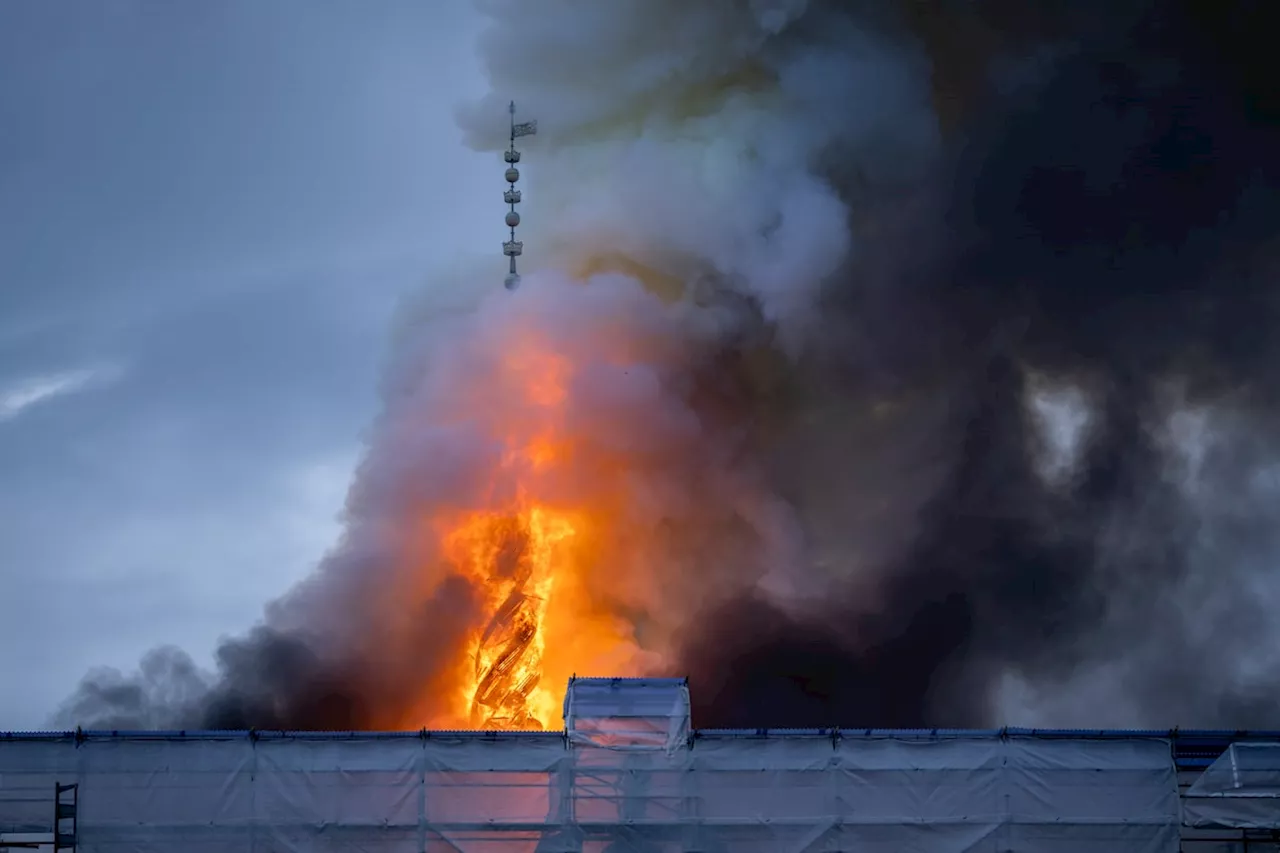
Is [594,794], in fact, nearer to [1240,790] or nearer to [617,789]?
[617,789]

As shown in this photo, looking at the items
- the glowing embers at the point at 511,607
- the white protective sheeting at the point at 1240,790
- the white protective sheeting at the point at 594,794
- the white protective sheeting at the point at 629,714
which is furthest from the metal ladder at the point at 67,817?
the white protective sheeting at the point at 1240,790

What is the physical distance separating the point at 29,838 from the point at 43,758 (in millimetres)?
2468

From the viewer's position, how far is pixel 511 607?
240 feet

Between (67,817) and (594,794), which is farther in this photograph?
(594,794)

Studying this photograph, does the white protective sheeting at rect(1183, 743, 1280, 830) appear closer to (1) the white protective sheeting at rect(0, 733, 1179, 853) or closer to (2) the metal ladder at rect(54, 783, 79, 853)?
(1) the white protective sheeting at rect(0, 733, 1179, 853)

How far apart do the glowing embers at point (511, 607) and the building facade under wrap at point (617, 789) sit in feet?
50.7

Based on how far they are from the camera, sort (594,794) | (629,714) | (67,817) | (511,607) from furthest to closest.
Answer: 1. (511,607)
2. (629,714)
3. (594,794)
4. (67,817)

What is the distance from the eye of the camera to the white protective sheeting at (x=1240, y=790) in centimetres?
5541

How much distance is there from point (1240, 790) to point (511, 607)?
28.9 m

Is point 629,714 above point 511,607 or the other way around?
the other way around

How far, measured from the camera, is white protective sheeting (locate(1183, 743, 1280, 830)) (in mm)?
55406

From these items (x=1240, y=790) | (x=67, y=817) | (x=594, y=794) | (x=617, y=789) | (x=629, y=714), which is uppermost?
(x=629, y=714)

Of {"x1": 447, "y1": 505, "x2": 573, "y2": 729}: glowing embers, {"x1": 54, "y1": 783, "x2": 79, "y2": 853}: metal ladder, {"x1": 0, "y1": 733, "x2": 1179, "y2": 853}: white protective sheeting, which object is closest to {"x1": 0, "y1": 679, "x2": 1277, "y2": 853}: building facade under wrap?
{"x1": 0, "y1": 733, "x2": 1179, "y2": 853}: white protective sheeting

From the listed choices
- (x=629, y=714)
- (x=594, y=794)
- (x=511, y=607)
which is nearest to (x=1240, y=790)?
(x=629, y=714)
